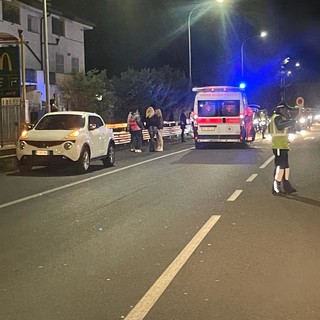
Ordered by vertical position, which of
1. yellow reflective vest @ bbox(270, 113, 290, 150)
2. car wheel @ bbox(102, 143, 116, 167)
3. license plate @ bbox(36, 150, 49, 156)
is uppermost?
yellow reflective vest @ bbox(270, 113, 290, 150)

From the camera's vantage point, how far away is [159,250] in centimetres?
736

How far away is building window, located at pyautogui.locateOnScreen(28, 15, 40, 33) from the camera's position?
3800 cm

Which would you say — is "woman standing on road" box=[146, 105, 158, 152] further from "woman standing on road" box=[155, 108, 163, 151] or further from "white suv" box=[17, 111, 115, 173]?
"white suv" box=[17, 111, 115, 173]

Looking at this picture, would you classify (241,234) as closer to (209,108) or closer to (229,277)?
(229,277)

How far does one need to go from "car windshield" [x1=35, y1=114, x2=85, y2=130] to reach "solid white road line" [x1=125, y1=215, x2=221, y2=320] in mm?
8948

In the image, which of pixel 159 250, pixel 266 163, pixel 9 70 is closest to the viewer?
pixel 159 250

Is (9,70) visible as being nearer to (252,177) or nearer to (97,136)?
(97,136)

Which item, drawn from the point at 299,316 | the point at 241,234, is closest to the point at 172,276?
the point at 299,316

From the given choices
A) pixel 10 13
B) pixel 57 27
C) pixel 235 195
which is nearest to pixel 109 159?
pixel 235 195

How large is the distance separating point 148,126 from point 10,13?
1609cm

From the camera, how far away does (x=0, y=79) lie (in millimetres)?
20375

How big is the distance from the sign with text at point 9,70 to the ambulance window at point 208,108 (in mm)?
7847

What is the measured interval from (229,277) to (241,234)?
82.2 inches

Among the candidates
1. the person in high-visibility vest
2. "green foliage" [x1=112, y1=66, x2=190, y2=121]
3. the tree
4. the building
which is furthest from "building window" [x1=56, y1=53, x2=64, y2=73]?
the person in high-visibility vest
